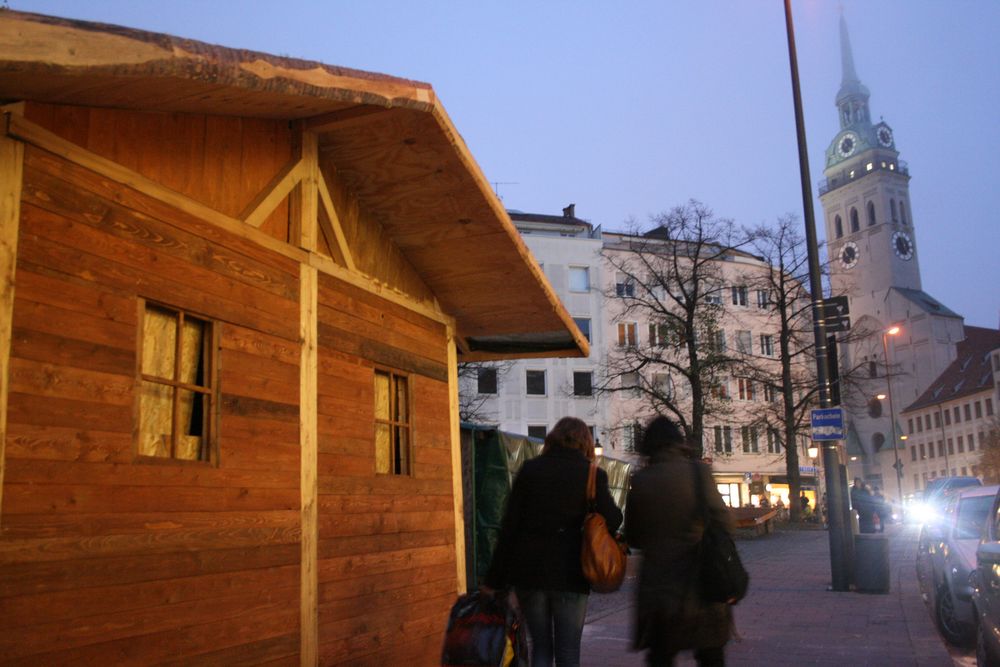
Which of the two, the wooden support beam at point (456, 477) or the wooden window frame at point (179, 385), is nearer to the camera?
the wooden window frame at point (179, 385)

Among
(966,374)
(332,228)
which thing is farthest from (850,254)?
(332,228)

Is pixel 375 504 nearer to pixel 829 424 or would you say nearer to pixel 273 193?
pixel 273 193

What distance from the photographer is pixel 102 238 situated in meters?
5.11

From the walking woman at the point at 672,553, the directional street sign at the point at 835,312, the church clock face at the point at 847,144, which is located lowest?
the walking woman at the point at 672,553

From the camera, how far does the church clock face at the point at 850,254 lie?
120875 millimetres

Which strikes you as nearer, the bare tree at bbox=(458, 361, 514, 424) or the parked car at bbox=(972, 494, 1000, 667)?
the parked car at bbox=(972, 494, 1000, 667)

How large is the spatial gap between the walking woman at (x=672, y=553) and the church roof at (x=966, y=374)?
91095 mm

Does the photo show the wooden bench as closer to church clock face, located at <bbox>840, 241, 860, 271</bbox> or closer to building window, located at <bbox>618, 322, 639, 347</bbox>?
building window, located at <bbox>618, 322, 639, 347</bbox>

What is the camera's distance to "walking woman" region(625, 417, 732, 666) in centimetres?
522

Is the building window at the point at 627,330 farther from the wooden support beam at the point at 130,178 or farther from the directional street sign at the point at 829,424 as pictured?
the wooden support beam at the point at 130,178

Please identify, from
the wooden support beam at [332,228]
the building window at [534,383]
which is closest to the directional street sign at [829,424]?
the wooden support beam at [332,228]

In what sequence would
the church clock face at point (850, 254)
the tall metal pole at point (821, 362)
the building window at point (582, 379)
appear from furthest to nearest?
the church clock face at point (850, 254), the building window at point (582, 379), the tall metal pole at point (821, 362)

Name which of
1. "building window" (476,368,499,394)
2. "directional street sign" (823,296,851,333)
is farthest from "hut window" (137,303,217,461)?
"building window" (476,368,499,394)

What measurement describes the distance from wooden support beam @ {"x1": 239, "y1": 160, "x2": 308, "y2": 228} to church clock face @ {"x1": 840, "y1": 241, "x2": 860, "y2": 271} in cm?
12129
